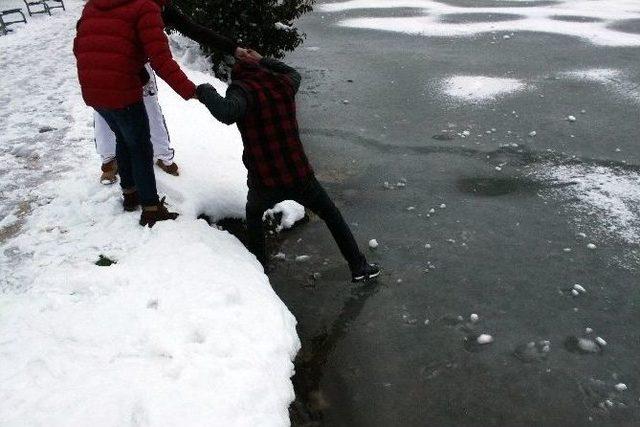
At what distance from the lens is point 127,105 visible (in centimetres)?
322

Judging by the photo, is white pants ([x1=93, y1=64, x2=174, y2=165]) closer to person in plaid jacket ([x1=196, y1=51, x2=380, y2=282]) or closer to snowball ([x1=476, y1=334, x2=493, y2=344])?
person in plaid jacket ([x1=196, y1=51, x2=380, y2=282])

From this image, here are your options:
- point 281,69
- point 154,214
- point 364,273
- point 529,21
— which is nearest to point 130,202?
point 154,214

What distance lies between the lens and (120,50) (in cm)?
305

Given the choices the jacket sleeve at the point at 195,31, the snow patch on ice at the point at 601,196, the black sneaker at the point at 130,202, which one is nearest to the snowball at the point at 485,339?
the snow patch on ice at the point at 601,196

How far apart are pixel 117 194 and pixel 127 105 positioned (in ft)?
3.74

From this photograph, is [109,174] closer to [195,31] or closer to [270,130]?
[195,31]

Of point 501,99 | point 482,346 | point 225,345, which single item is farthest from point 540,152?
point 225,345

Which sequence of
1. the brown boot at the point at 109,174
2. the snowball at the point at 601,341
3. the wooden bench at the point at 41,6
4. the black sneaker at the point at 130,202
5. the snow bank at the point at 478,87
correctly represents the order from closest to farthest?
the snowball at the point at 601,341, the black sneaker at the point at 130,202, the brown boot at the point at 109,174, the snow bank at the point at 478,87, the wooden bench at the point at 41,6

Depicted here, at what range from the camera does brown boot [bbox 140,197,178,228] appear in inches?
147

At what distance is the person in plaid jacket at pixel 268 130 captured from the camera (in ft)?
9.57

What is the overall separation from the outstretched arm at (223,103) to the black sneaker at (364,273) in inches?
59.2

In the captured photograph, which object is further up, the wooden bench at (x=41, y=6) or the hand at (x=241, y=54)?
the hand at (x=241, y=54)

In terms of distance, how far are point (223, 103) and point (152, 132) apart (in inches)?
58.5

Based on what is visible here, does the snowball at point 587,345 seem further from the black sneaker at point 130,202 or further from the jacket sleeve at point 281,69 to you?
the black sneaker at point 130,202
